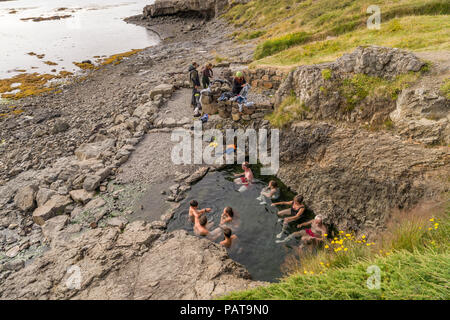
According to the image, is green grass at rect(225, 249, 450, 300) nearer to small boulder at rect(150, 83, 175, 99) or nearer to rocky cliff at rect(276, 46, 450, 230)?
rocky cliff at rect(276, 46, 450, 230)

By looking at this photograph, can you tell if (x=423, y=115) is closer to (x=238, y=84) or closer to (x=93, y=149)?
(x=238, y=84)

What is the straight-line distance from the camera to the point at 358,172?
9.89 meters

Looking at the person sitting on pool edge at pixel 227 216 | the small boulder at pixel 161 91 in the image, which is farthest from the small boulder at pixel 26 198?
the small boulder at pixel 161 91

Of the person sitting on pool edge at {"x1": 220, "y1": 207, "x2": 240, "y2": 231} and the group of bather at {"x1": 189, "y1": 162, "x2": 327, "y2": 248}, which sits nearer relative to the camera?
the group of bather at {"x1": 189, "y1": 162, "x2": 327, "y2": 248}

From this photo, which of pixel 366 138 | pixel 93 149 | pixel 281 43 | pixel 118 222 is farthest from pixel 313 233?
pixel 281 43

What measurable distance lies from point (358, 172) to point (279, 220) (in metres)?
3.41

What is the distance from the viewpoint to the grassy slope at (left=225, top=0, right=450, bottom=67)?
14.8 m

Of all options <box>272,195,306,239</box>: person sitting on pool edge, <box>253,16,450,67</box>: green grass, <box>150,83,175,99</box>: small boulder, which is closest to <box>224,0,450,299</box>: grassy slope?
<box>253,16,450,67</box>: green grass

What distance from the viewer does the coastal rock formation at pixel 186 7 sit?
2184 inches

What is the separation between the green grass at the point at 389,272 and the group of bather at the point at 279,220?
2702 mm

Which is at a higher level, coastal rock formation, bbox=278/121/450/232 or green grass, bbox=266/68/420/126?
green grass, bbox=266/68/420/126

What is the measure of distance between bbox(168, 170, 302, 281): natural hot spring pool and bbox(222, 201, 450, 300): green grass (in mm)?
2358

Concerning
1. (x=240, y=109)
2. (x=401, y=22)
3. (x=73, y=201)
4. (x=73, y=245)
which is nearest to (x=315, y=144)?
(x=240, y=109)

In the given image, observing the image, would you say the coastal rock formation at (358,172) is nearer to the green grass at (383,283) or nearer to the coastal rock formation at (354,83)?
the coastal rock formation at (354,83)
